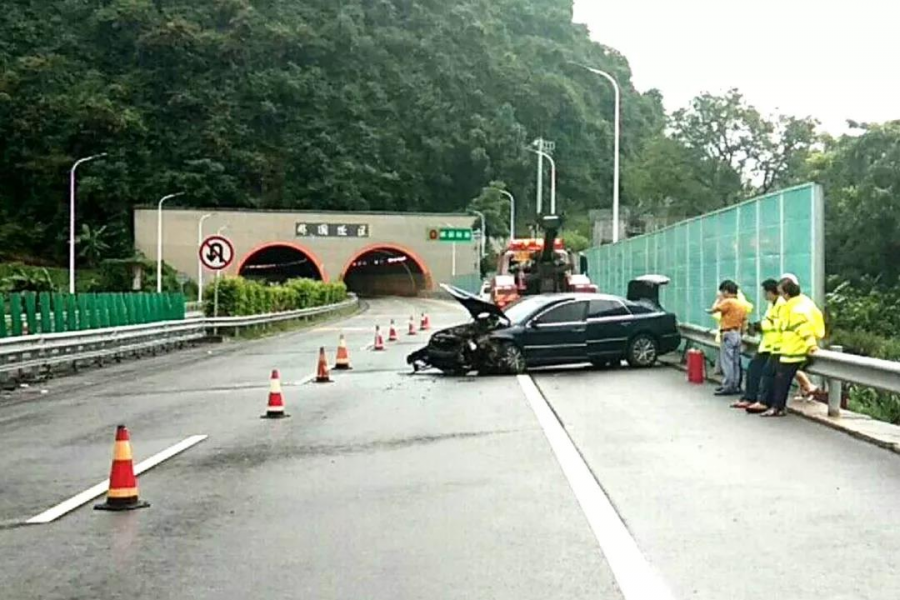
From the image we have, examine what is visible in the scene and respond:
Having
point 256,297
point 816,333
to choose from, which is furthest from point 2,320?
point 256,297

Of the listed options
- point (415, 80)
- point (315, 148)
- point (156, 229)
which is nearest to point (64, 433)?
point (156, 229)

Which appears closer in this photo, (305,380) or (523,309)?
(305,380)

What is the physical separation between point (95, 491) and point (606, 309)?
13.5 m

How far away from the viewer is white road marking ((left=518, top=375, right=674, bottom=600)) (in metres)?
6.34

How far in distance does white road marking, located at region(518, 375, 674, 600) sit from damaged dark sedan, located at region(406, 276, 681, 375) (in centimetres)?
813

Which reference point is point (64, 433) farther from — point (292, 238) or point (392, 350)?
point (292, 238)

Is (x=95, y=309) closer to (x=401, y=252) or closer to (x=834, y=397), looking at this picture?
(x=834, y=397)

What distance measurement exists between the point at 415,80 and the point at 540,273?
7931 centimetres

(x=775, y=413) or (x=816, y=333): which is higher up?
(x=816, y=333)

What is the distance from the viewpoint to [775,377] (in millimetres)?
14492

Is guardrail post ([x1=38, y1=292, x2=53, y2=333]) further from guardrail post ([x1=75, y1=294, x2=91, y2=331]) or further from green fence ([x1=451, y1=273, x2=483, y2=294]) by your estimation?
green fence ([x1=451, y1=273, x2=483, y2=294])

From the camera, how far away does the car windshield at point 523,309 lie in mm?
21573

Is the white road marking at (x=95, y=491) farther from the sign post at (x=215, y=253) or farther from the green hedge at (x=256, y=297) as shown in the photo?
the green hedge at (x=256, y=297)

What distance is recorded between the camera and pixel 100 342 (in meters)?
25.4
